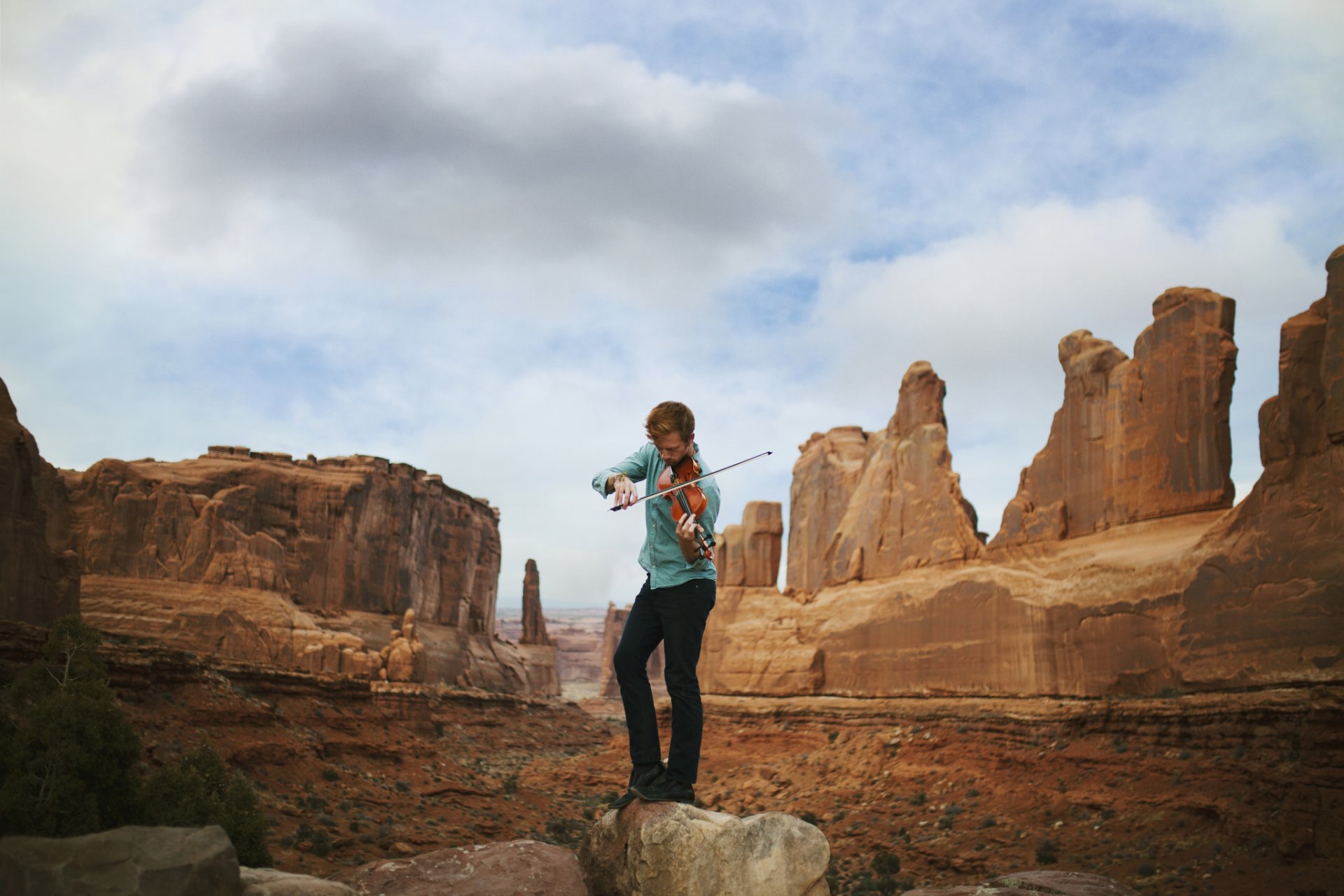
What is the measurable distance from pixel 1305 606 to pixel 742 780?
60.7 ft

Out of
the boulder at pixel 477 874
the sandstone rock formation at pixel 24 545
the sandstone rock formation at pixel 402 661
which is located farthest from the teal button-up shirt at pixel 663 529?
the sandstone rock formation at pixel 402 661

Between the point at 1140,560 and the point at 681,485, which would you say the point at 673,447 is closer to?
the point at 681,485

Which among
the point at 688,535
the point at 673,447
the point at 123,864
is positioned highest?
the point at 673,447

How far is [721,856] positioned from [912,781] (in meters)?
22.0

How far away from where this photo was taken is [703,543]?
6.80m

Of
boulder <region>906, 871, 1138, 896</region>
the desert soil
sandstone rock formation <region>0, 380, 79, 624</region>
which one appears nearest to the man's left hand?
boulder <region>906, 871, 1138, 896</region>

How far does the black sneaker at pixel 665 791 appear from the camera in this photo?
22.5 feet

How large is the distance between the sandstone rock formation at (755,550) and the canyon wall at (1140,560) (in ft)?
21.1

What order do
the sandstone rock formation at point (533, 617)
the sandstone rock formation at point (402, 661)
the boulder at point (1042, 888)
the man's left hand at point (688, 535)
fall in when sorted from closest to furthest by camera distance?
the boulder at point (1042, 888) < the man's left hand at point (688, 535) < the sandstone rock formation at point (402, 661) < the sandstone rock formation at point (533, 617)

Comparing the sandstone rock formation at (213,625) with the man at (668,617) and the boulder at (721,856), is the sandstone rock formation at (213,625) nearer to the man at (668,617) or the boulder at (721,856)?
the man at (668,617)

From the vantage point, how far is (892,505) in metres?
35.9

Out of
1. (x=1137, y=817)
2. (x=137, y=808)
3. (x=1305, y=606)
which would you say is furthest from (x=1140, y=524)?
(x=137, y=808)

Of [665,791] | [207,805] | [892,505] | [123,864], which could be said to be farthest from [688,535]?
[892,505]

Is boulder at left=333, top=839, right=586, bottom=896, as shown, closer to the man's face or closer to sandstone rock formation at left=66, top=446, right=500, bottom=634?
the man's face
